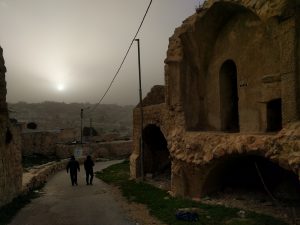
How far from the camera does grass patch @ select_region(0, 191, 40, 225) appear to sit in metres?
10.9

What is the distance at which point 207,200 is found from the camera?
40.4 ft

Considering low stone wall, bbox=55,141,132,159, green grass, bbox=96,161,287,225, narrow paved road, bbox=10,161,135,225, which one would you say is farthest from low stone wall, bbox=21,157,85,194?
A: low stone wall, bbox=55,141,132,159

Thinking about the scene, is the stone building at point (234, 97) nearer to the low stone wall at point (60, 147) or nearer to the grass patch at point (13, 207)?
the grass patch at point (13, 207)

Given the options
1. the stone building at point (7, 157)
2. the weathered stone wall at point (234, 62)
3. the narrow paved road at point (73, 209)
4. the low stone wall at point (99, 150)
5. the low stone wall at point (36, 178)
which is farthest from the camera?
the low stone wall at point (99, 150)

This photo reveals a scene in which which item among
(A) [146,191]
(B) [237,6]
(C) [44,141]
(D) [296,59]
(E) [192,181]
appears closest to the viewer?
(D) [296,59]

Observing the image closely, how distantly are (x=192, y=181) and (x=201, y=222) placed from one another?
348cm

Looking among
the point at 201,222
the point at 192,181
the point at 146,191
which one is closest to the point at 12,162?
the point at 146,191

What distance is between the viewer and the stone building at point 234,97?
957 cm

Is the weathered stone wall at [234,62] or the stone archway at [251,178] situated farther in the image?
the stone archway at [251,178]

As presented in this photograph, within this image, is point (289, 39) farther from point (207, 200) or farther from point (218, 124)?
point (207, 200)

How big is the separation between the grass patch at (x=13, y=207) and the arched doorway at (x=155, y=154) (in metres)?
6.40

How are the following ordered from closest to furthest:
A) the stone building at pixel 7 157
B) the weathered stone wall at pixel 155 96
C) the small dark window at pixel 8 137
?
the stone building at pixel 7 157, the small dark window at pixel 8 137, the weathered stone wall at pixel 155 96

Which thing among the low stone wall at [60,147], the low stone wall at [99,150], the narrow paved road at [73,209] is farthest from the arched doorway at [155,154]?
the low stone wall at [99,150]

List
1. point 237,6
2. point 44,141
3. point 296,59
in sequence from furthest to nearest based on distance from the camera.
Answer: point 44,141, point 237,6, point 296,59
